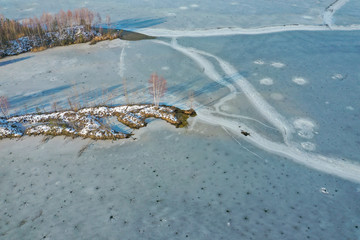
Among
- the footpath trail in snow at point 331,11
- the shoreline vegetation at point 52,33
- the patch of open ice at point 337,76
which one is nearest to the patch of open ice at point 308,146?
the patch of open ice at point 337,76

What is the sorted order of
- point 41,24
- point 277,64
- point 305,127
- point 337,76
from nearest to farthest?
point 305,127 < point 337,76 < point 277,64 < point 41,24

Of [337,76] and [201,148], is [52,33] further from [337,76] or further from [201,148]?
[337,76]

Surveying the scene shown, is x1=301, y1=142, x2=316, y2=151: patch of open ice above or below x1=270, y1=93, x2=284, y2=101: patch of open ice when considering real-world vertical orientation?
below

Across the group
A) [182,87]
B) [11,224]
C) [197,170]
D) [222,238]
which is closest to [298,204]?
[222,238]

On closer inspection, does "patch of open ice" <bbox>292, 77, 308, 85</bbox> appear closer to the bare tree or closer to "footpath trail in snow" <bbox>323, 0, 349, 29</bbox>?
the bare tree

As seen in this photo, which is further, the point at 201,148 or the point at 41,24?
the point at 41,24

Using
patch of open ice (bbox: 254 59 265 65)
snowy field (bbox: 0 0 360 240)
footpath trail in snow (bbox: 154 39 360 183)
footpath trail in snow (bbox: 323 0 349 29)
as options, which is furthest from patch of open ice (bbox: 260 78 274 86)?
footpath trail in snow (bbox: 323 0 349 29)

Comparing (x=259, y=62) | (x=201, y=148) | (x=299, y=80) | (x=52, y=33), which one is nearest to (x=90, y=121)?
(x=201, y=148)
